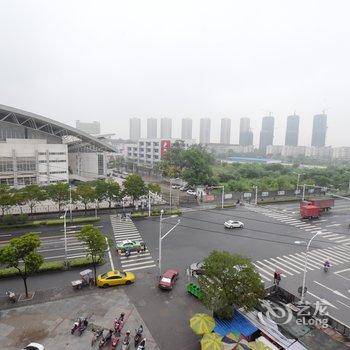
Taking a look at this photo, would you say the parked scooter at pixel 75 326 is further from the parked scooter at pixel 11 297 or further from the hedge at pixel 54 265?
the hedge at pixel 54 265

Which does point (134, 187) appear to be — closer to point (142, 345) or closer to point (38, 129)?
point (142, 345)

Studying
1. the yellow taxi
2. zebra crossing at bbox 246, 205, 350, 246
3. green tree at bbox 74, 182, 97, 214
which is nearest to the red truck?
zebra crossing at bbox 246, 205, 350, 246

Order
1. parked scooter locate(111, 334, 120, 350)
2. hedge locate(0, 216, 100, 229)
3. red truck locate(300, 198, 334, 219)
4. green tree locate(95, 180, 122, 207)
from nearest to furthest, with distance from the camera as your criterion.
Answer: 1. parked scooter locate(111, 334, 120, 350)
2. hedge locate(0, 216, 100, 229)
3. green tree locate(95, 180, 122, 207)
4. red truck locate(300, 198, 334, 219)

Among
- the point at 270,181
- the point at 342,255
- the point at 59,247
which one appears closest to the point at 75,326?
the point at 59,247

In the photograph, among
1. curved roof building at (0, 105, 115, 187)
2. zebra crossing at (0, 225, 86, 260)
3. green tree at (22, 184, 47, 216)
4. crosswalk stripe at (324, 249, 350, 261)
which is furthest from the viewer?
curved roof building at (0, 105, 115, 187)

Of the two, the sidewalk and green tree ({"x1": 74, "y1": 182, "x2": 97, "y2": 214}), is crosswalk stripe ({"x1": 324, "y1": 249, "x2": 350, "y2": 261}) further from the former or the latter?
green tree ({"x1": 74, "y1": 182, "x2": 97, "y2": 214})

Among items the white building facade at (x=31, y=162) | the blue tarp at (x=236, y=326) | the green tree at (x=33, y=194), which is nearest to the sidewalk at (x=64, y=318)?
the blue tarp at (x=236, y=326)

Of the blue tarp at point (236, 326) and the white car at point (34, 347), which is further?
the blue tarp at point (236, 326)
